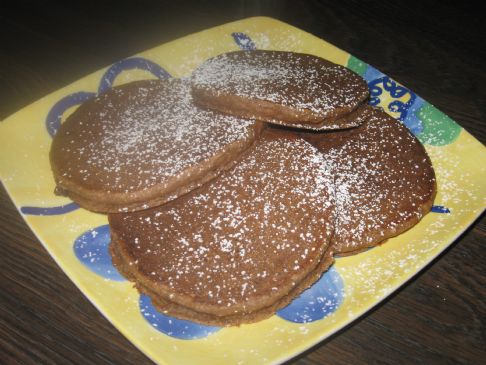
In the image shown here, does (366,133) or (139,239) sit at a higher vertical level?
(366,133)

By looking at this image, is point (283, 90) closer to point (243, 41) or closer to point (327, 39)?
point (243, 41)

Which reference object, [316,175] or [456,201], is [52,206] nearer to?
[316,175]

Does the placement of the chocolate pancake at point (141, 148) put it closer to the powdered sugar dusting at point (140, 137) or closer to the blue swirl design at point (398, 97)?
the powdered sugar dusting at point (140, 137)

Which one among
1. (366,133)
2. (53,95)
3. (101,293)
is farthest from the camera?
(53,95)

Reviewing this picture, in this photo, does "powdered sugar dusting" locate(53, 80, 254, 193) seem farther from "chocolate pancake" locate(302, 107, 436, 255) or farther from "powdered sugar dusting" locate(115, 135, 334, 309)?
"chocolate pancake" locate(302, 107, 436, 255)

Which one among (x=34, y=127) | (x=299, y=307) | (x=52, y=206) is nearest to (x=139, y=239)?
(x=52, y=206)

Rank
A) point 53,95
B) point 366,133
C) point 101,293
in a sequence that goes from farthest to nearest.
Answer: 1. point 53,95
2. point 366,133
3. point 101,293

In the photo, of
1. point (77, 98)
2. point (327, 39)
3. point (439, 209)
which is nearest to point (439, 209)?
point (439, 209)
